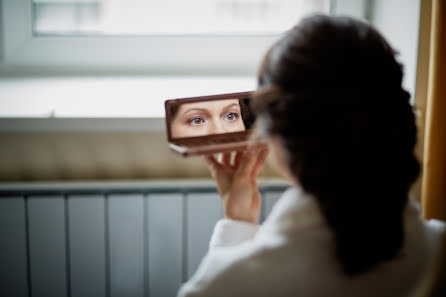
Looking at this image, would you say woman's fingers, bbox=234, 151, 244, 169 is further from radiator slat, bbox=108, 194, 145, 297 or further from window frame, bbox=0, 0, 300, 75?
window frame, bbox=0, 0, 300, 75

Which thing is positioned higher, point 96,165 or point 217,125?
point 217,125

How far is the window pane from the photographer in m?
1.45

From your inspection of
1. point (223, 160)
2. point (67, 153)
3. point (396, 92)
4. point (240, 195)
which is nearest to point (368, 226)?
point (396, 92)

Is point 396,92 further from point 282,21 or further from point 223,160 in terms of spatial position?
point 282,21

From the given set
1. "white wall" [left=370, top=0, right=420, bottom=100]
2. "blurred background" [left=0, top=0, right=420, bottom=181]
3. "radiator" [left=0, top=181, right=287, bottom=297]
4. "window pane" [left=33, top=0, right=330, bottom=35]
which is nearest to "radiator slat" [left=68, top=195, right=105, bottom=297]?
"radiator" [left=0, top=181, right=287, bottom=297]

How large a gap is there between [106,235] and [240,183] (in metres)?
0.61

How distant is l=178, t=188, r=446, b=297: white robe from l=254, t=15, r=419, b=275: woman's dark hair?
0.06 feet

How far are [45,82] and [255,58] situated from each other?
0.72 metres

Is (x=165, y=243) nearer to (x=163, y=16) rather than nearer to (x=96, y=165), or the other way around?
(x=96, y=165)

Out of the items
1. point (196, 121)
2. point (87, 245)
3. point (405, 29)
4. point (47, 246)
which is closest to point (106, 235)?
point (87, 245)

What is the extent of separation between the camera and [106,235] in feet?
4.17

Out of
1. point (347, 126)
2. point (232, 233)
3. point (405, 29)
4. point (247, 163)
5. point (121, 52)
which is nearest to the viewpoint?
point (347, 126)

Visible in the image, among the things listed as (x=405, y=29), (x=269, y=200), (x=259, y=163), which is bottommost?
(x=269, y=200)

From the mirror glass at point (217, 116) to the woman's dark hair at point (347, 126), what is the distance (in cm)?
28
